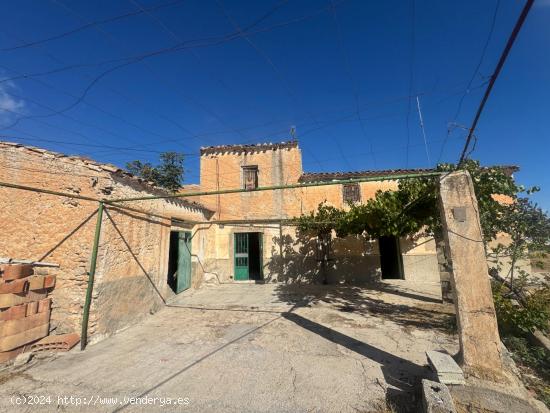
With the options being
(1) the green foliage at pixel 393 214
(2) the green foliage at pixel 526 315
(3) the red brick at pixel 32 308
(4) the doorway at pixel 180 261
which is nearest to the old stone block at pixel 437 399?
(2) the green foliage at pixel 526 315

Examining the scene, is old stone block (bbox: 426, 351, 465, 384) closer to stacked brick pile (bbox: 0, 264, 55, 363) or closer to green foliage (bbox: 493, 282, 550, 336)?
green foliage (bbox: 493, 282, 550, 336)

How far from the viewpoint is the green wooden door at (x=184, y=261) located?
8918 mm

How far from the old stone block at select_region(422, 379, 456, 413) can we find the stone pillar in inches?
26.3

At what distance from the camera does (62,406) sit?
120 inches

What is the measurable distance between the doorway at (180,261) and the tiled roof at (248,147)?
15.6 feet

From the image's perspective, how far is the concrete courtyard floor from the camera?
3092 millimetres

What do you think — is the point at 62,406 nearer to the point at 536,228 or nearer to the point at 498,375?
the point at 498,375

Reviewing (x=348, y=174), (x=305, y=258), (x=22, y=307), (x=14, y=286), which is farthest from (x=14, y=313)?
(x=348, y=174)

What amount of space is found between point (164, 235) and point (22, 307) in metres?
3.45

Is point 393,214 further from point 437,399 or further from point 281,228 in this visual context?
point 281,228

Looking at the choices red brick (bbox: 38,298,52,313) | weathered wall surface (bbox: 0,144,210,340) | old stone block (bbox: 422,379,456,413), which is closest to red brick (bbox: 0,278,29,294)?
red brick (bbox: 38,298,52,313)

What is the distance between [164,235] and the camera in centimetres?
742

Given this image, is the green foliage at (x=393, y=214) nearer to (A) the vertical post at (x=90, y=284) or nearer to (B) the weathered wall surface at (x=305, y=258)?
(B) the weathered wall surface at (x=305, y=258)

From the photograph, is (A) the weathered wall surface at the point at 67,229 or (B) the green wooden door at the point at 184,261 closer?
(A) the weathered wall surface at the point at 67,229
